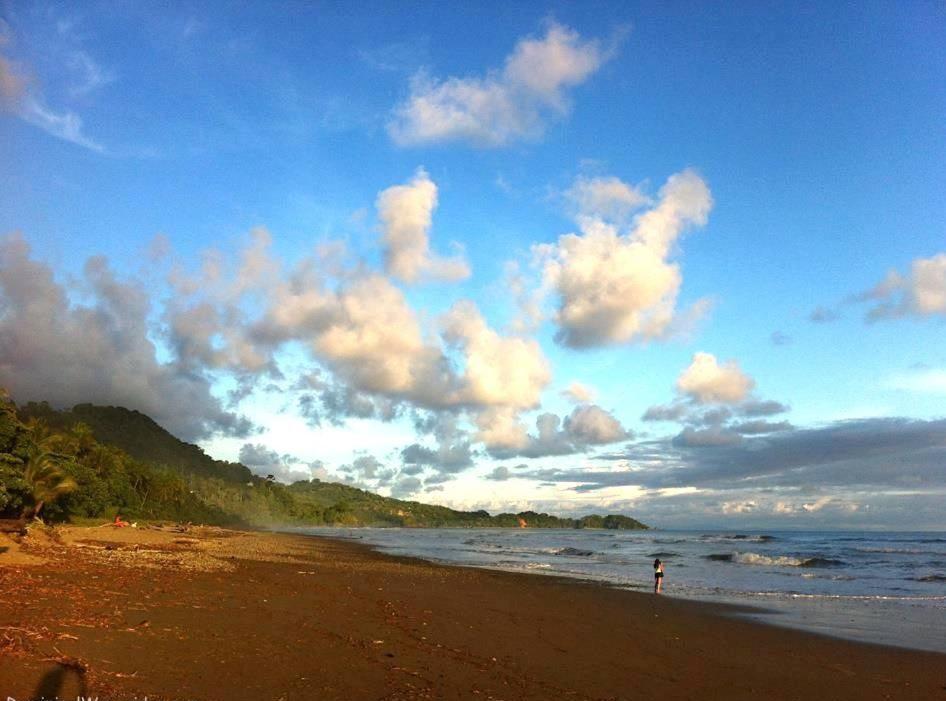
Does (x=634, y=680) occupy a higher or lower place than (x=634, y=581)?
higher

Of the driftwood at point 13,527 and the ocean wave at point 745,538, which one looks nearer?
the driftwood at point 13,527

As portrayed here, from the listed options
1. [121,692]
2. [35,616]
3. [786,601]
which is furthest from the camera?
[786,601]

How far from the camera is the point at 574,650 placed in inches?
497

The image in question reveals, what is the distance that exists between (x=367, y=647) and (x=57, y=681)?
4911 millimetres

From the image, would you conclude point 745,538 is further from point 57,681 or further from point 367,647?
point 57,681

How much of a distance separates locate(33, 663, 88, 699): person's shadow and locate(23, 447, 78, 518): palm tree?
123 ft

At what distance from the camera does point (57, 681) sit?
6.98 metres

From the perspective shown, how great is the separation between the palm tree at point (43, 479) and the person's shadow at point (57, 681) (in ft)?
123

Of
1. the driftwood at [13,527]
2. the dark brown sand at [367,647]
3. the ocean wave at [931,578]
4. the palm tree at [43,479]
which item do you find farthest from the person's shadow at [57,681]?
the ocean wave at [931,578]

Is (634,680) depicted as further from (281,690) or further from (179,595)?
(179,595)

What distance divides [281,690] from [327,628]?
4.22 metres

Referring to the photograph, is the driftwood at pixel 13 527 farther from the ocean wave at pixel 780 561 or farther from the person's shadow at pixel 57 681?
the ocean wave at pixel 780 561

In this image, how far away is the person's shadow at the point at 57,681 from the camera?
6.66 meters

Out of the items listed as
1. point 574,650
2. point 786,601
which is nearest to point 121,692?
point 574,650
